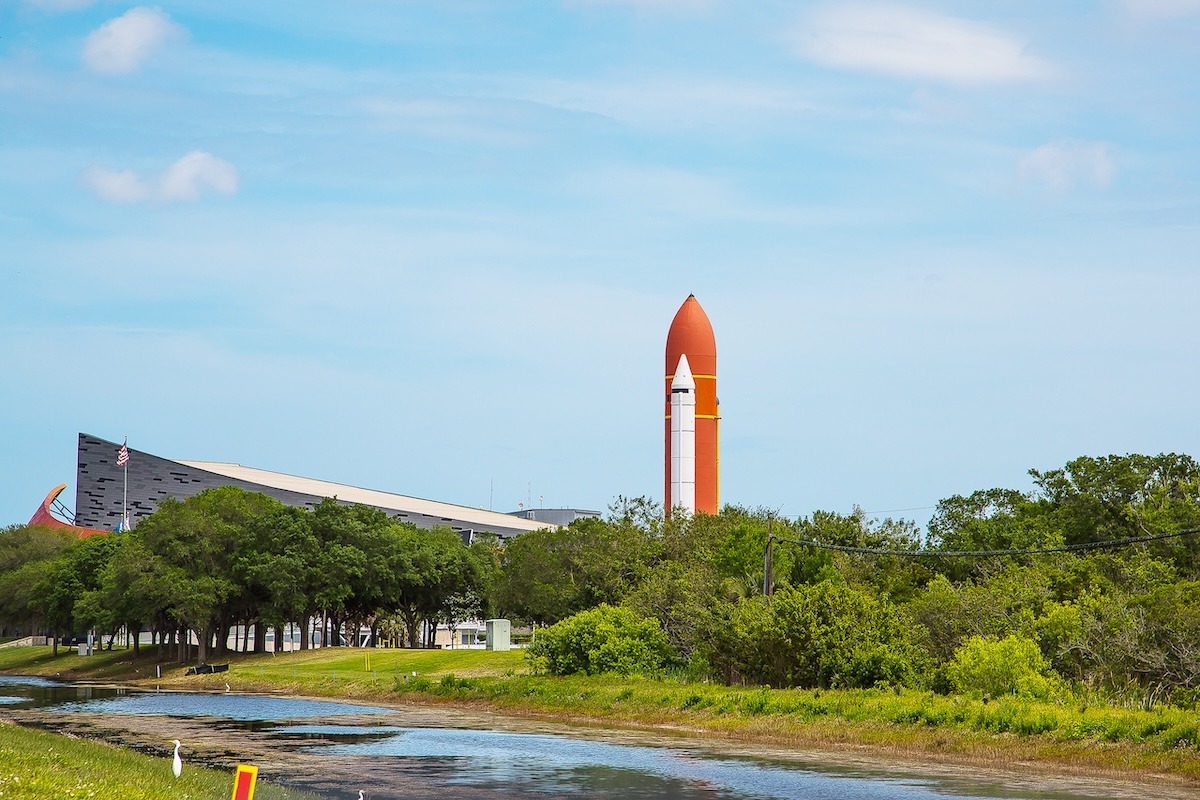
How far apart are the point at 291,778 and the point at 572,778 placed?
26.4 ft

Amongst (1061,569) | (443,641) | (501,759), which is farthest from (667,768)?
(443,641)

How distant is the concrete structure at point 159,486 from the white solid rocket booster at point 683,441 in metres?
61.5

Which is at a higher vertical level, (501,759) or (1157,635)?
(1157,635)

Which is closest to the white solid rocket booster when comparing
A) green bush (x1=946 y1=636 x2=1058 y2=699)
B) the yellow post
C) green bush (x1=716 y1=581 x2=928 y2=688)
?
green bush (x1=716 y1=581 x2=928 y2=688)

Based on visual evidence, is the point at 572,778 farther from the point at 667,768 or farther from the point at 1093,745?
the point at 1093,745

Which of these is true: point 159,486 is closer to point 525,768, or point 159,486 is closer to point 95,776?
point 525,768

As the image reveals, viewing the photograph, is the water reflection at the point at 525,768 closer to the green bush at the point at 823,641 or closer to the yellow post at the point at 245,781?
the green bush at the point at 823,641

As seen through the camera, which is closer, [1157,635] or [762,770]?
[762,770]

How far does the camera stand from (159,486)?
561ft

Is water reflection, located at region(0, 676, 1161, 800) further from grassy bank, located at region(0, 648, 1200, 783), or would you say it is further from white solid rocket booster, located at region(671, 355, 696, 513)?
white solid rocket booster, located at region(671, 355, 696, 513)

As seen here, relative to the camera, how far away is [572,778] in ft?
131

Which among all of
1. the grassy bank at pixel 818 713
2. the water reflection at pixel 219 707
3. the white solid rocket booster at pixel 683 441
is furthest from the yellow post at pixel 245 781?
the white solid rocket booster at pixel 683 441

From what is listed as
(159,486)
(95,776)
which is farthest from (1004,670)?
(159,486)

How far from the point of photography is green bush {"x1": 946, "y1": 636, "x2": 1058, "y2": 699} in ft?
163
